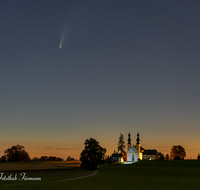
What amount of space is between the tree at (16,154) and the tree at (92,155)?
75600 mm

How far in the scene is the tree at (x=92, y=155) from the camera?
210ft

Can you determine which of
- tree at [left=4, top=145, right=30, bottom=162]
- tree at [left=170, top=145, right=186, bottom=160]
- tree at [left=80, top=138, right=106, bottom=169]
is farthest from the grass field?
Result: tree at [left=170, top=145, right=186, bottom=160]

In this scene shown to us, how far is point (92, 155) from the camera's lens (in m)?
64.6

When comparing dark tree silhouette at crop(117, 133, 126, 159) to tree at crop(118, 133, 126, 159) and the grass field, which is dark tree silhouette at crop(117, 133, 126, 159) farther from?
the grass field

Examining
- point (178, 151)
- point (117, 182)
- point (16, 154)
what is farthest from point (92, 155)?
point (178, 151)

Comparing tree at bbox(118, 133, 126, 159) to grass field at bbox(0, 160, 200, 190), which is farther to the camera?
tree at bbox(118, 133, 126, 159)

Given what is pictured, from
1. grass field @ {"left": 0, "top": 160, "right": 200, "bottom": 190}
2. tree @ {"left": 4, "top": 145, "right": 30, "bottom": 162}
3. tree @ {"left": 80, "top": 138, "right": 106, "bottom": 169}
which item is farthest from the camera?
tree @ {"left": 4, "top": 145, "right": 30, "bottom": 162}

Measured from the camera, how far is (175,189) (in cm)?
2442

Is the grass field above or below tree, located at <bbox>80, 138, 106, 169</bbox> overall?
below

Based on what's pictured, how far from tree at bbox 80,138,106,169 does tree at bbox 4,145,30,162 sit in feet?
248

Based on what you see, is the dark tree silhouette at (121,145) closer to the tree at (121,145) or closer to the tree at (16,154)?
the tree at (121,145)

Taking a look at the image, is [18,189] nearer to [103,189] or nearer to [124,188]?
[103,189]

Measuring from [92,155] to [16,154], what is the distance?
78.8 meters

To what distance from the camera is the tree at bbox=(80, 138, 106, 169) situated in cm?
6391
